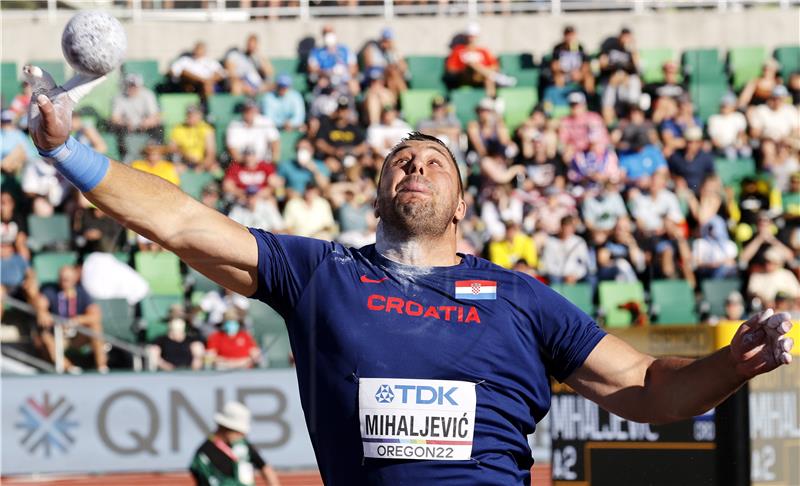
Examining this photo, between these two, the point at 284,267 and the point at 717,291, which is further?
the point at 717,291

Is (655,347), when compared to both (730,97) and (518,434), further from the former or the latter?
(730,97)

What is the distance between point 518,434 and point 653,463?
1.97 meters

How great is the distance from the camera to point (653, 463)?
204 inches

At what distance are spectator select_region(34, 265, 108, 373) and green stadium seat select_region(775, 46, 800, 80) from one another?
25.1 ft

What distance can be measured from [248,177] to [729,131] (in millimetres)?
5349

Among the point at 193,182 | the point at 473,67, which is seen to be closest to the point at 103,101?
the point at 193,182

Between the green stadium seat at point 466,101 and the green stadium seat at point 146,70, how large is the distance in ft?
11.9

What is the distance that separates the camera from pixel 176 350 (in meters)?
9.87

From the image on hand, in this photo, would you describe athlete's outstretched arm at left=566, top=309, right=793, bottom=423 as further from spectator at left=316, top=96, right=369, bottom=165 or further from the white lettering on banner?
spectator at left=316, top=96, right=369, bottom=165

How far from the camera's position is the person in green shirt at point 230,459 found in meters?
8.08

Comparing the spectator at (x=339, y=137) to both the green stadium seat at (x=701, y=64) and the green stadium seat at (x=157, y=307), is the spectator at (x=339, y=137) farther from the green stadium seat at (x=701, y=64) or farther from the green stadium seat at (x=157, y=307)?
the green stadium seat at (x=701, y=64)

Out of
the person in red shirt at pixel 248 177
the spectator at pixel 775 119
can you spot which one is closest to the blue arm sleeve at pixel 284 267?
the person in red shirt at pixel 248 177

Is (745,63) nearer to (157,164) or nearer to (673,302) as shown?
(673,302)

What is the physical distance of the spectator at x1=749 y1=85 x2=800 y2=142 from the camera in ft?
40.9
